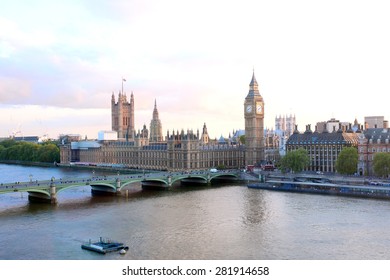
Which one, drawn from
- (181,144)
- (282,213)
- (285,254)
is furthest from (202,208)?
(181,144)

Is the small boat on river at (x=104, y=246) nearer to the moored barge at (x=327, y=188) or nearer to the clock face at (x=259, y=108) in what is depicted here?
the moored barge at (x=327, y=188)

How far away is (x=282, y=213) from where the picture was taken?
45000 millimetres

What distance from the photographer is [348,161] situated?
223ft

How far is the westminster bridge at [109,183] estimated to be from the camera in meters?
51.3

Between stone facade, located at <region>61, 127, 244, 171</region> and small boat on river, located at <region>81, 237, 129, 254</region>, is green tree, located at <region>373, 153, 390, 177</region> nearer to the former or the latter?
stone facade, located at <region>61, 127, 244, 171</region>

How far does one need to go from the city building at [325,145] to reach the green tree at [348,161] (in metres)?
6.39

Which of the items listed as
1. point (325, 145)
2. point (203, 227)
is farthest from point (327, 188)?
point (203, 227)

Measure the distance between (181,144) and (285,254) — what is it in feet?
180

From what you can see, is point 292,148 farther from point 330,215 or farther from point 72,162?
point 72,162

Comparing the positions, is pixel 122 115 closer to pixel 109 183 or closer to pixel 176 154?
pixel 176 154

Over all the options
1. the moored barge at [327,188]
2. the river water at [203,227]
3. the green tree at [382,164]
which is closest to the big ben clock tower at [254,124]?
the moored barge at [327,188]

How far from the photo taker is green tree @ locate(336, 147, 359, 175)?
223ft

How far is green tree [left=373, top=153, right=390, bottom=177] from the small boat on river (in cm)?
3860

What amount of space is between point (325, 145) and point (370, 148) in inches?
356
